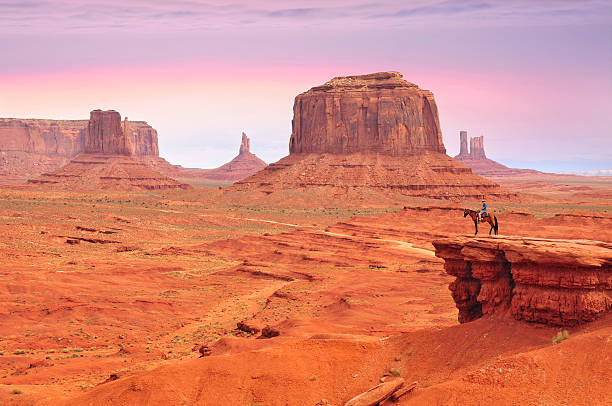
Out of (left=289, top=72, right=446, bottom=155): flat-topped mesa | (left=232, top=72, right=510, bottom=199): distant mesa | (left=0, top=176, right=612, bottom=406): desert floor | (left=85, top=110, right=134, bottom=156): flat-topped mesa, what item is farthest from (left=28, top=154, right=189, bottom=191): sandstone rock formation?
(left=0, top=176, right=612, bottom=406): desert floor

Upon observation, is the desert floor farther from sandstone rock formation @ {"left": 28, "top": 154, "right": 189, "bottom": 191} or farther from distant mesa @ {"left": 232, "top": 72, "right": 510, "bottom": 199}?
sandstone rock formation @ {"left": 28, "top": 154, "right": 189, "bottom": 191}

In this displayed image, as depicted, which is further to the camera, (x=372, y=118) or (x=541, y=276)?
(x=372, y=118)

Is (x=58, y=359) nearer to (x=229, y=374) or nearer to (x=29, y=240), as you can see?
(x=229, y=374)

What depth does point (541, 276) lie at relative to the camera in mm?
16312

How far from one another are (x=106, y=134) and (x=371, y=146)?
81.8m

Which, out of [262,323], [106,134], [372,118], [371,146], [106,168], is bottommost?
[262,323]

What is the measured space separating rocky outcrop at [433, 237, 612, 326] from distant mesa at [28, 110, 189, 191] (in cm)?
14452

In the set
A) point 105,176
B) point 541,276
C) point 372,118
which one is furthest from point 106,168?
point 541,276

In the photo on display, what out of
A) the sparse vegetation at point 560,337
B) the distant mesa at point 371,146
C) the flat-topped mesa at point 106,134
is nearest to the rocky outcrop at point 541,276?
the sparse vegetation at point 560,337

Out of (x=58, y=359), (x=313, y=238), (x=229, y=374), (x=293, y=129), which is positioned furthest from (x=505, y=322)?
(x=293, y=129)

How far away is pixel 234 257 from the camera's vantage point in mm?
56188

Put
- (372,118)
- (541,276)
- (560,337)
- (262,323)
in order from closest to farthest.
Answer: (560,337) < (541,276) < (262,323) < (372,118)

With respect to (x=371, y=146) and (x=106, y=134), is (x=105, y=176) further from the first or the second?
(x=371, y=146)

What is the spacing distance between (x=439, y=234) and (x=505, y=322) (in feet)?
170
